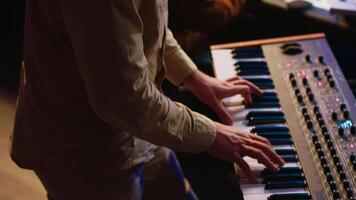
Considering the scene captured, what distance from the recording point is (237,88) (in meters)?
1.49

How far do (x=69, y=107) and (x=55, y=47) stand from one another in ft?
0.48

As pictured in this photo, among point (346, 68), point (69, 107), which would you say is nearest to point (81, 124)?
point (69, 107)

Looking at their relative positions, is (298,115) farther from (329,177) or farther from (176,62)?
(176,62)

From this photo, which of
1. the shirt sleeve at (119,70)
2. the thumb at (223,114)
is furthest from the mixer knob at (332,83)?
the shirt sleeve at (119,70)

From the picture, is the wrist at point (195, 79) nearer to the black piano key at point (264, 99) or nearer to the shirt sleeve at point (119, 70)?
the black piano key at point (264, 99)

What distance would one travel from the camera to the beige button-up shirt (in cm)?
89

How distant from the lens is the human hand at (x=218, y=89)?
1484mm

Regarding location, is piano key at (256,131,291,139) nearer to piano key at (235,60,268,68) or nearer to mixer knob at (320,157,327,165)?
mixer knob at (320,157,327,165)

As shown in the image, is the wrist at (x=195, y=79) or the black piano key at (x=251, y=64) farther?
the black piano key at (x=251, y=64)

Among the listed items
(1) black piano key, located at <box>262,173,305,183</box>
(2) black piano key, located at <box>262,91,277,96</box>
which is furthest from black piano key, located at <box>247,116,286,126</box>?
(1) black piano key, located at <box>262,173,305,183</box>

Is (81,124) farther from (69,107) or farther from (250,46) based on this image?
(250,46)

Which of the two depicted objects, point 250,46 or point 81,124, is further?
point 250,46

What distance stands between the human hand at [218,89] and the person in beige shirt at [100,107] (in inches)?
10.2

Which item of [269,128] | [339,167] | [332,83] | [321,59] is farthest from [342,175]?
[321,59]
